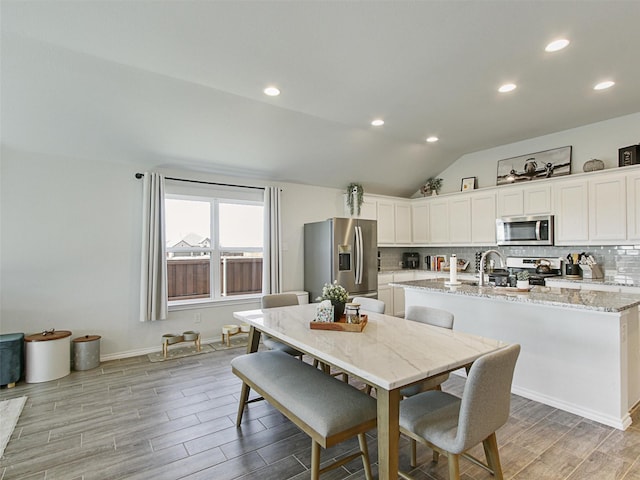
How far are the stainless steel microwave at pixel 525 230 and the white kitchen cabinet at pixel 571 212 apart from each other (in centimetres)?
11

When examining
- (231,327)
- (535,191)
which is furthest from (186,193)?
(535,191)

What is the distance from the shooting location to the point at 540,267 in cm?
464

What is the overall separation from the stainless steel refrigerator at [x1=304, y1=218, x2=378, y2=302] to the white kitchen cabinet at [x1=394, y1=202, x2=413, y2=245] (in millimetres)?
1039

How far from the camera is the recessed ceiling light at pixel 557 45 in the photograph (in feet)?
8.21

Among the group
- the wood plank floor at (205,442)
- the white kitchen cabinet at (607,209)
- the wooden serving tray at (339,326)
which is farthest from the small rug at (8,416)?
the white kitchen cabinet at (607,209)

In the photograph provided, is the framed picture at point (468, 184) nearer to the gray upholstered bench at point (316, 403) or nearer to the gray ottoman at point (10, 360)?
the gray upholstered bench at point (316, 403)

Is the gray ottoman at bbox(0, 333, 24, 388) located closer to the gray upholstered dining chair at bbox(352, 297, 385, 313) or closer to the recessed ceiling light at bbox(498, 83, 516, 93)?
the gray upholstered dining chair at bbox(352, 297, 385, 313)

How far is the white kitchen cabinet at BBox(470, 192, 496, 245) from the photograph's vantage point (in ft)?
17.2

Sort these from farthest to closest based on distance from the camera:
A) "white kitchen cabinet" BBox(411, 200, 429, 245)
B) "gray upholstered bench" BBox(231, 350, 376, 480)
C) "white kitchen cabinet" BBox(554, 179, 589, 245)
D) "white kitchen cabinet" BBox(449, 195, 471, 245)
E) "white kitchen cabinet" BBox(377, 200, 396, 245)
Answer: "white kitchen cabinet" BBox(411, 200, 429, 245), "white kitchen cabinet" BBox(377, 200, 396, 245), "white kitchen cabinet" BBox(449, 195, 471, 245), "white kitchen cabinet" BBox(554, 179, 589, 245), "gray upholstered bench" BBox(231, 350, 376, 480)

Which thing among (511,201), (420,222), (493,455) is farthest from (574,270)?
(493,455)

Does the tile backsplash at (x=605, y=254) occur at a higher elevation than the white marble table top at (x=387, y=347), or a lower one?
higher

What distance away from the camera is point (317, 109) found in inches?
146

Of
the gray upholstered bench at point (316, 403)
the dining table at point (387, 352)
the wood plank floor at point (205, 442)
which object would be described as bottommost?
the wood plank floor at point (205, 442)

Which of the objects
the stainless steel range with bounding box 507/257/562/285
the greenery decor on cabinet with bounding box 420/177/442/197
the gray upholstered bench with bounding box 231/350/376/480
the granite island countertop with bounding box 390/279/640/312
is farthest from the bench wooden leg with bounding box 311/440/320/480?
the greenery decor on cabinet with bounding box 420/177/442/197
